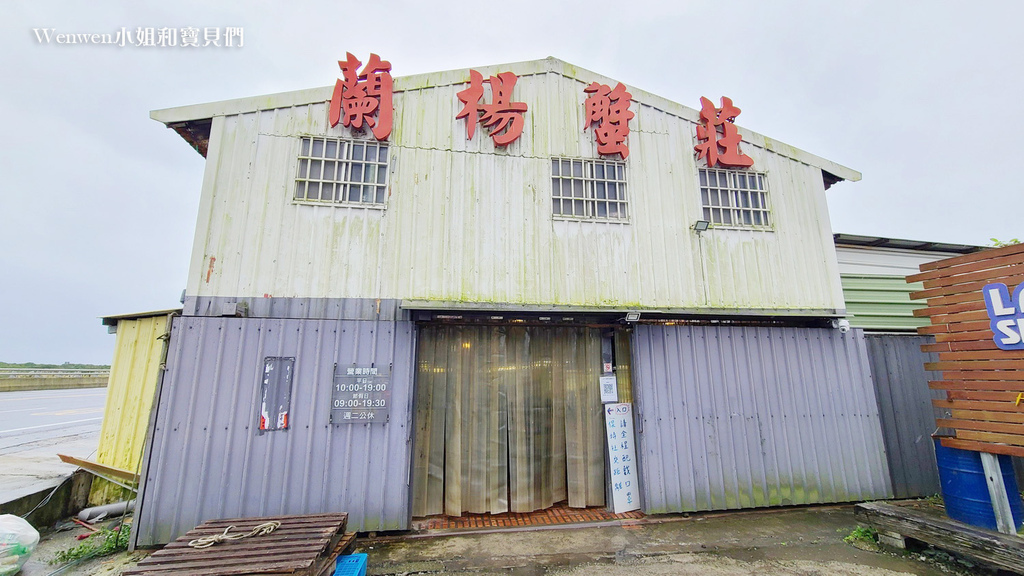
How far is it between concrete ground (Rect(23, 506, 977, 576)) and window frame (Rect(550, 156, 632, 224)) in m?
4.93

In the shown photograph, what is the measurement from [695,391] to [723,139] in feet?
15.8

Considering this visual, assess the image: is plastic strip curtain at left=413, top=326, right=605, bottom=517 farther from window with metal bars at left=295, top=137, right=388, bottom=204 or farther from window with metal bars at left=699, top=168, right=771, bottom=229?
window with metal bars at left=699, top=168, right=771, bottom=229

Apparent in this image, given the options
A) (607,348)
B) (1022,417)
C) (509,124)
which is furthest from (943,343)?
(509,124)

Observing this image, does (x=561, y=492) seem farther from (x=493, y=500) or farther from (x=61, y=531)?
(x=61, y=531)

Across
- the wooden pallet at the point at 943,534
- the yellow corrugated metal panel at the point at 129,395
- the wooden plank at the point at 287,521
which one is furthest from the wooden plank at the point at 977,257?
the yellow corrugated metal panel at the point at 129,395

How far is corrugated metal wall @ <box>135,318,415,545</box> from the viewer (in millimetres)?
5355

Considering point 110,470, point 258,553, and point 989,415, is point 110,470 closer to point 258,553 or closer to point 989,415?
point 258,553

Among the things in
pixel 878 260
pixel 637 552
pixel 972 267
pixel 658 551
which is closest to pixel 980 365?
pixel 972 267

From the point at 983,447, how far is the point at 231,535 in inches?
335

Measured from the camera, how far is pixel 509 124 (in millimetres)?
7086

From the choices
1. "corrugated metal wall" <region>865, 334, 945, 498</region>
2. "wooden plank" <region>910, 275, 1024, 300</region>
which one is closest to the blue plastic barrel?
"wooden plank" <region>910, 275, 1024, 300</region>

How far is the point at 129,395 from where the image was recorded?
257 inches

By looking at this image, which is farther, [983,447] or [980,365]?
[980,365]

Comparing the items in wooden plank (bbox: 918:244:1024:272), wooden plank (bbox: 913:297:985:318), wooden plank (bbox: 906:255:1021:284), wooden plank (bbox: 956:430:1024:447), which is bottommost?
wooden plank (bbox: 956:430:1024:447)
